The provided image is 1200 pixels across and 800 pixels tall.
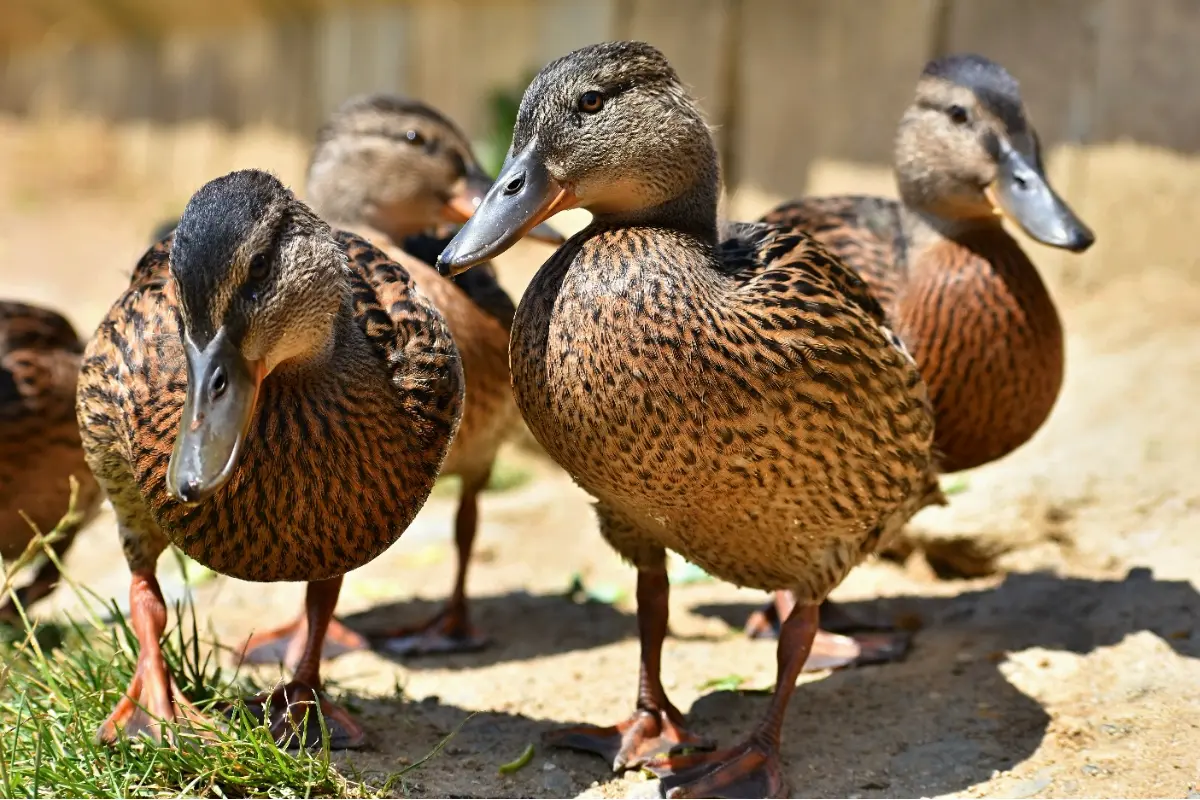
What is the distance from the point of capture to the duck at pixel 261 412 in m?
2.89

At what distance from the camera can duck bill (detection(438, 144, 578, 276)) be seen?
3225 millimetres

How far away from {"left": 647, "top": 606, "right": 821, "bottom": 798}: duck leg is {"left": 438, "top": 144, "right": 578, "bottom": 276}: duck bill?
1240 millimetres

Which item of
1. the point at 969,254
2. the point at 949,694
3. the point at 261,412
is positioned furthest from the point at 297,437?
the point at 969,254

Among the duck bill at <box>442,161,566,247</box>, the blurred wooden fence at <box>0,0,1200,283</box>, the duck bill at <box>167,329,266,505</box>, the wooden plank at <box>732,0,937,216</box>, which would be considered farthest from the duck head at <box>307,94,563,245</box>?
the wooden plank at <box>732,0,937,216</box>

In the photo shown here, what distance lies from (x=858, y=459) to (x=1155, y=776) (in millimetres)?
1025

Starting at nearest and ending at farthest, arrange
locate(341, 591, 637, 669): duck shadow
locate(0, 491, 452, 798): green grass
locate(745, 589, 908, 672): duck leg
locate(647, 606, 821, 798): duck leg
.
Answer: locate(0, 491, 452, 798): green grass, locate(647, 606, 821, 798): duck leg, locate(745, 589, 908, 672): duck leg, locate(341, 591, 637, 669): duck shadow

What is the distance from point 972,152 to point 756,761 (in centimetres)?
212

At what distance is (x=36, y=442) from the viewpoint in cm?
450

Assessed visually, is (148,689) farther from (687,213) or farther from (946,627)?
(946,627)

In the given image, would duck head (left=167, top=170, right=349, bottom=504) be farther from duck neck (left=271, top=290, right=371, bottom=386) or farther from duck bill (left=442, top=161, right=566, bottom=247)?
duck bill (left=442, top=161, right=566, bottom=247)

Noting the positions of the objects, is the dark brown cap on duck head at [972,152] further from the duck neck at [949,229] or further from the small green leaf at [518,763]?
the small green leaf at [518,763]

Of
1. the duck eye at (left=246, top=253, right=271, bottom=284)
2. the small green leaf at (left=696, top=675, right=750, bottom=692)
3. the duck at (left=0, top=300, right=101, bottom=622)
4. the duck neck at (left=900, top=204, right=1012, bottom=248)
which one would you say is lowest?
the small green leaf at (left=696, top=675, right=750, bottom=692)

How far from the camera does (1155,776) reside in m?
3.31

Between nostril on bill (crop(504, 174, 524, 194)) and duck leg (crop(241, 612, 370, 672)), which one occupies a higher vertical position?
nostril on bill (crop(504, 174, 524, 194))
